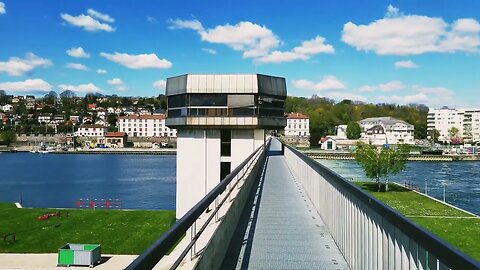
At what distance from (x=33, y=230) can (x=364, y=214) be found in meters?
31.1

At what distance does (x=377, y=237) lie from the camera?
3.98 meters

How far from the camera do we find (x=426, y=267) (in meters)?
2.80

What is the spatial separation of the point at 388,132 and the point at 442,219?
139455 mm

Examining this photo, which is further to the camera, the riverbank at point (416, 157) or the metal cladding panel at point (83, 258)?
the riverbank at point (416, 157)

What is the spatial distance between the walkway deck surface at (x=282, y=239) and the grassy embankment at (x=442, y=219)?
10455 millimetres

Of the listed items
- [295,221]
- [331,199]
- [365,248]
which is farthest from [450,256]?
[295,221]

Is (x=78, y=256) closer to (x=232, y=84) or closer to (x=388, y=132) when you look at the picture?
(x=232, y=84)

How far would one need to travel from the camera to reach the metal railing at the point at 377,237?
2.48m

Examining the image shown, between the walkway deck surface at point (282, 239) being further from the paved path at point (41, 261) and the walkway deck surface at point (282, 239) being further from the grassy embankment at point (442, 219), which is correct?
the paved path at point (41, 261)

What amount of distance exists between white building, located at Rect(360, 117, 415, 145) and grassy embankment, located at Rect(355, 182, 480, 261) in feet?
371

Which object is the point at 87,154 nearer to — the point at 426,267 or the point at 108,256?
the point at 108,256

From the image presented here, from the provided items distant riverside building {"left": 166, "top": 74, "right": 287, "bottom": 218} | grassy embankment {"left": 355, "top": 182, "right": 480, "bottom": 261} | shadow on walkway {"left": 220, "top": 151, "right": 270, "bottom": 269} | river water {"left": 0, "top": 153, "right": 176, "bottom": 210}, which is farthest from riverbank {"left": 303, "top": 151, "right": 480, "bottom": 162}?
shadow on walkway {"left": 220, "top": 151, "right": 270, "bottom": 269}

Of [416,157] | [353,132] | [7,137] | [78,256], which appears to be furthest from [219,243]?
[7,137]

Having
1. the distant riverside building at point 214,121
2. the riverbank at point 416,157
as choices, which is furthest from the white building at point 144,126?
the distant riverside building at point 214,121
